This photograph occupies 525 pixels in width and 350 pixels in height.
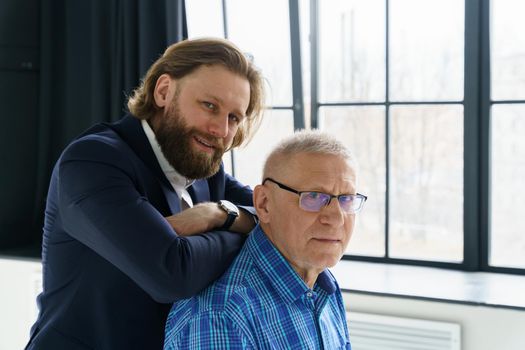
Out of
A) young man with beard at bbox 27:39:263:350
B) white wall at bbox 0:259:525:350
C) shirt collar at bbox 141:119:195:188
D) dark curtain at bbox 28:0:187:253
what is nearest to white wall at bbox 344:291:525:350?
white wall at bbox 0:259:525:350

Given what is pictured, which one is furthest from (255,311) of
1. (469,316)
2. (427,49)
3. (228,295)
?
(427,49)

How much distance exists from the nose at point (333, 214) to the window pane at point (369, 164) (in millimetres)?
2189

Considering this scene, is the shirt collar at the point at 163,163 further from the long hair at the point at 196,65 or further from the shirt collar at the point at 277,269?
the shirt collar at the point at 277,269

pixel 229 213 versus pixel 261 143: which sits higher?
pixel 261 143

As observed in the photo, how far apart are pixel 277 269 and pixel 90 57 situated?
2815 mm

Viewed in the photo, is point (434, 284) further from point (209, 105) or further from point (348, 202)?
point (209, 105)

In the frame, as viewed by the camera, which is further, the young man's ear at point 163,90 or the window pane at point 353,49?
the window pane at point 353,49

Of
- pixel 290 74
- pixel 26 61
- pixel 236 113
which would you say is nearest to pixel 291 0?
pixel 290 74

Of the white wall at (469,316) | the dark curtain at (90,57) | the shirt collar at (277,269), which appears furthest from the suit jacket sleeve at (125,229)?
the dark curtain at (90,57)

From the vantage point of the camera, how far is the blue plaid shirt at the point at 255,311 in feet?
4.93

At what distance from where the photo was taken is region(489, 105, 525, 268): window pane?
355cm

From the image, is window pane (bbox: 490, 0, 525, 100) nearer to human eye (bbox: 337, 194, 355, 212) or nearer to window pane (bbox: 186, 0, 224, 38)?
window pane (bbox: 186, 0, 224, 38)

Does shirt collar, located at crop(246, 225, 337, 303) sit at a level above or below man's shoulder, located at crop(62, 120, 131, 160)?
below

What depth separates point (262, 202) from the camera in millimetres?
1727
